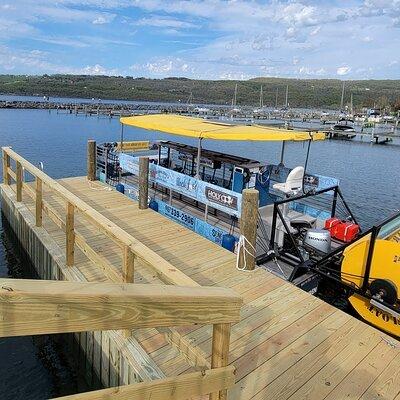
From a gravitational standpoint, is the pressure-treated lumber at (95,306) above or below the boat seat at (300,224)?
above

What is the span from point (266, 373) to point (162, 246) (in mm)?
3455

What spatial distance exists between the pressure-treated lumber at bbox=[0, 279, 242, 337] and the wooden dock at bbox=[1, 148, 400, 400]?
56cm

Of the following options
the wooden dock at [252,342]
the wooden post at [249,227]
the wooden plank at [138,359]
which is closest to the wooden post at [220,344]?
the wooden dock at [252,342]

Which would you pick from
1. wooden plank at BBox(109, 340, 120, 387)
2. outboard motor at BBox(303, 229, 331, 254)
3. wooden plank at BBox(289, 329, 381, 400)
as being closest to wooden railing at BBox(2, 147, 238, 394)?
wooden plank at BBox(109, 340, 120, 387)

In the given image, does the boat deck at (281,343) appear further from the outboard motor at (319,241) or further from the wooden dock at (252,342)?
the outboard motor at (319,241)

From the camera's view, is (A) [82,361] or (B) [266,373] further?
(A) [82,361]

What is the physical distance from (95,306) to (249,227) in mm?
4707

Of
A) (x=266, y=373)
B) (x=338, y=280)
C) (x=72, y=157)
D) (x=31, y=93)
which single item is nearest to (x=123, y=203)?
(x=338, y=280)

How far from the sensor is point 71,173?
20.8 m

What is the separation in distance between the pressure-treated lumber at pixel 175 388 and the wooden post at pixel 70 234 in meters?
3.83

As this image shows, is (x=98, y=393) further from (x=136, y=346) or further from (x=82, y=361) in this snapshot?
(x=82, y=361)

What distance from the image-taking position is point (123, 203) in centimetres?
955

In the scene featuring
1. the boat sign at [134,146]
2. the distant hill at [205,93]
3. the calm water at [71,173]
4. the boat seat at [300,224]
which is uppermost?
the distant hill at [205,93]

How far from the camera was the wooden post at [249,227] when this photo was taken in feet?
19.7
